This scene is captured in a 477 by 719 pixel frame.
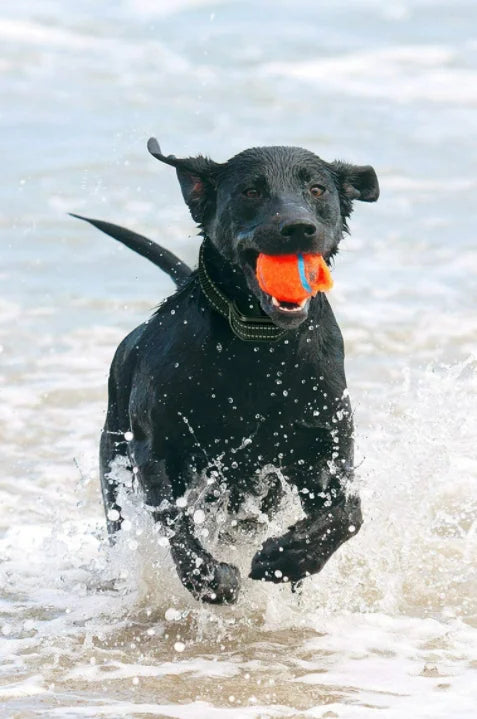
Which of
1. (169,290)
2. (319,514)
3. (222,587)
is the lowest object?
(222,587)

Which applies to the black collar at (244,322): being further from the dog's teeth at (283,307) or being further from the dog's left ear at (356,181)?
the dog's left ear at (356,181)

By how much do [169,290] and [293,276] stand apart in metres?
6.85

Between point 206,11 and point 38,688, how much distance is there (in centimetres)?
1705

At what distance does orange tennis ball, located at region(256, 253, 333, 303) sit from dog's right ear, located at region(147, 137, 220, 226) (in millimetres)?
533

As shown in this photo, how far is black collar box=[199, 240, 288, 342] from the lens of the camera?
191 inches

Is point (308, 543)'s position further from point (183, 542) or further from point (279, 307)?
point (279, 307)

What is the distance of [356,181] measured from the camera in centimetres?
527

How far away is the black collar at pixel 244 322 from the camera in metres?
4.84

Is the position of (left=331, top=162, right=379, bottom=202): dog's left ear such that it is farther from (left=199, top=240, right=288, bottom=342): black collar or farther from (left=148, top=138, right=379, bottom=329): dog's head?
(left=199, top=240, right=288, bottom=342): black collar

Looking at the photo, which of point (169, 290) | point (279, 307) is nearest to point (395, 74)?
point (169, 290)

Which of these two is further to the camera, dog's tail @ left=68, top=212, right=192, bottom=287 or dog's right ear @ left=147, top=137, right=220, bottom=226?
dog's tail @ left=68, top=212, right=192, bottom=287

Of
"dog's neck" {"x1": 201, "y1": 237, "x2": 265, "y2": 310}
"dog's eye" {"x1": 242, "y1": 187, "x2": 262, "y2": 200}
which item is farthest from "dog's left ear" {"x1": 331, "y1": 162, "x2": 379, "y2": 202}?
"dog's neck" {"x1": 201, "y1": 237, "x2": 265, "y2": 310}

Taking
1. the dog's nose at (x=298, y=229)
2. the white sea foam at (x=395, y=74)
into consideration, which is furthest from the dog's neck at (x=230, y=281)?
the white sea foam at (x=395, y=74)

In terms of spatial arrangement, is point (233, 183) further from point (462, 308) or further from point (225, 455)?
point (462, 308)
